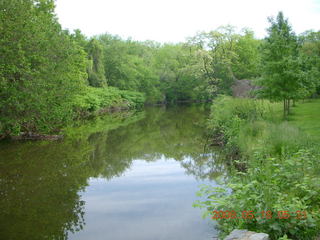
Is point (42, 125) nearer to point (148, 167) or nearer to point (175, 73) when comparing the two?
point (148, 167)

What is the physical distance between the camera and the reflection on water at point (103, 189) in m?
6.55

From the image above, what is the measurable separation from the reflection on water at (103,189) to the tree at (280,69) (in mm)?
4842

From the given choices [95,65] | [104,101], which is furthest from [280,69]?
[95,65]

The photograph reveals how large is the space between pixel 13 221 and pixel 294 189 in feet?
18.8

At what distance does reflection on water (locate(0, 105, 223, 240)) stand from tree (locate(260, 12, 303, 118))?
15.9 ft

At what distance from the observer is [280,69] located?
1612 cm

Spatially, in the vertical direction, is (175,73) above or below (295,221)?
above

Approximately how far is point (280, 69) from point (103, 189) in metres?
11.4

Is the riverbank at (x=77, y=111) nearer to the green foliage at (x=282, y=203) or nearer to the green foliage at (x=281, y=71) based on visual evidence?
the green foliage at (x=281, y=71)

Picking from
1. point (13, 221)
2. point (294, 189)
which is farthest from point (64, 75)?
point (294, 189)

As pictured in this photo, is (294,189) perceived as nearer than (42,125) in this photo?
Yes

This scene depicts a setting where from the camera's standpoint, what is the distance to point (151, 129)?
23062mm

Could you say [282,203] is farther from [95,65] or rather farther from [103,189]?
[95,65]

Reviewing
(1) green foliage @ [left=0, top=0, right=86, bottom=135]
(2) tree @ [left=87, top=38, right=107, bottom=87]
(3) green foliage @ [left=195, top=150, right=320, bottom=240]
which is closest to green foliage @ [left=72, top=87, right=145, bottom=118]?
(2) tree @ [left=87, top=38, right=107, bottom=87]
